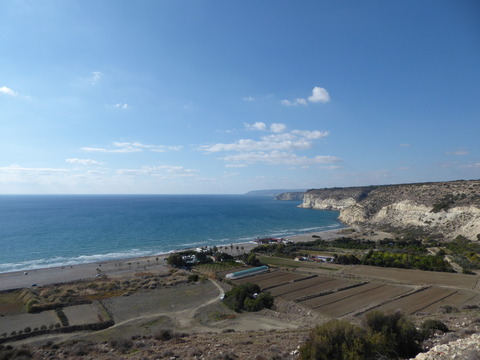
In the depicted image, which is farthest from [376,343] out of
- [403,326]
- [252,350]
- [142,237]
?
[142,237]

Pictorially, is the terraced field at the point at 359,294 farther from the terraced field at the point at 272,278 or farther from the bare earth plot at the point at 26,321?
the bare earth plot at the point at 26,321

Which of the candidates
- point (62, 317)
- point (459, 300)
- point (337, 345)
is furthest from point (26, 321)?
point (459, 300)

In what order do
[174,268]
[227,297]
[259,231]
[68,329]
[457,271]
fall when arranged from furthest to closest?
[259,231]
[174,268]
[457,271]
[227,297]
[68,329]

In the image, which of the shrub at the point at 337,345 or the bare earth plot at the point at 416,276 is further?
the bare earth plot at the point at 416,276

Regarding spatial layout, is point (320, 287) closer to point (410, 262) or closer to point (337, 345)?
point (410, 262)

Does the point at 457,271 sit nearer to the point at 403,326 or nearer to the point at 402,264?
the point at 402,264

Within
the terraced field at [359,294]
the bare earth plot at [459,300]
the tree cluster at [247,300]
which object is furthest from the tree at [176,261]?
the bare earth plot at [459,300]

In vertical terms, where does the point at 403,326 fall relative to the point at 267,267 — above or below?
above
